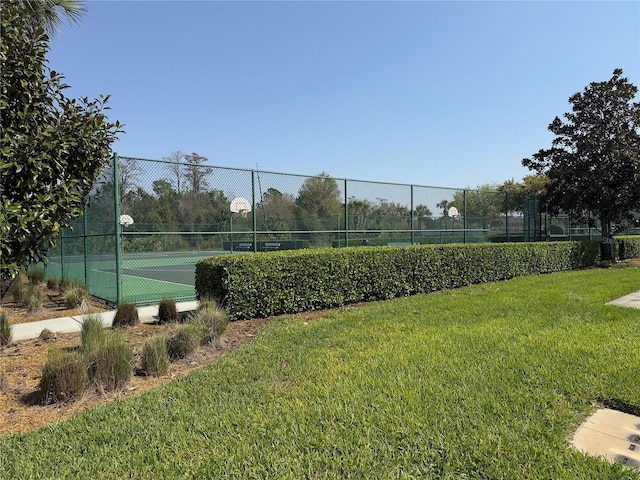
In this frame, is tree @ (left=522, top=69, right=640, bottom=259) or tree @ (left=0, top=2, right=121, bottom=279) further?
tree @ (left=522, top=69, right=640, bottom=259)

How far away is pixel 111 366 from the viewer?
4.00 meters

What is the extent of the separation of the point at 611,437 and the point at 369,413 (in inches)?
67.3

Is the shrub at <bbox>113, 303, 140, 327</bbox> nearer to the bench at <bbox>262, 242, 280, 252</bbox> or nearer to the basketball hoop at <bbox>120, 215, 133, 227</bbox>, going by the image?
the basketball hoop at <bbox>120, 215, 133, 227</bbox>

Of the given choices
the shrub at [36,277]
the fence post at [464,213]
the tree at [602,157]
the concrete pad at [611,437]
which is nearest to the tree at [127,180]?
the shrub at [36,277]

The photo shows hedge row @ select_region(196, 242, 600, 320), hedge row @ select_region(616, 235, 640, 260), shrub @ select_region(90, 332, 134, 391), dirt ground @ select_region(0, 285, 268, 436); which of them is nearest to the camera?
dirt ground @ select_region(0, 285, 268, 436)

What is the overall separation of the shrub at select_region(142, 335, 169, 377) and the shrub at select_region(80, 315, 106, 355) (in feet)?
1.53

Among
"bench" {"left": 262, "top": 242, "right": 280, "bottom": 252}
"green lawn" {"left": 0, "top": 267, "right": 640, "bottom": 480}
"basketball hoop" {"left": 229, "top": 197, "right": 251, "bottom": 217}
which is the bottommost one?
"green lawn" {"left": 0, "top": 267, "right": 640, "bottom": 480}

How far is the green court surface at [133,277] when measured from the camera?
9078 mm

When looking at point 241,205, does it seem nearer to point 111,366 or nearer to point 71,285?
point 71,285

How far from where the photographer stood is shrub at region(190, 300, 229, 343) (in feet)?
17.5

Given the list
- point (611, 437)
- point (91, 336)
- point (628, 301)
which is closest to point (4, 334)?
point (91, 336)

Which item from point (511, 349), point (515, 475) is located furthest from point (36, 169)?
point (511, 349)

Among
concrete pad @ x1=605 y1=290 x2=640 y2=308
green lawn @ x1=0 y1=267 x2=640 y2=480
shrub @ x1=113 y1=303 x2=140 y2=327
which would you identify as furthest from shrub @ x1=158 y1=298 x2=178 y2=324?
concrete pad @ x1=605 y1=290 x2=640 y2=308

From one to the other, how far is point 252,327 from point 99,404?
2907 millimetres
